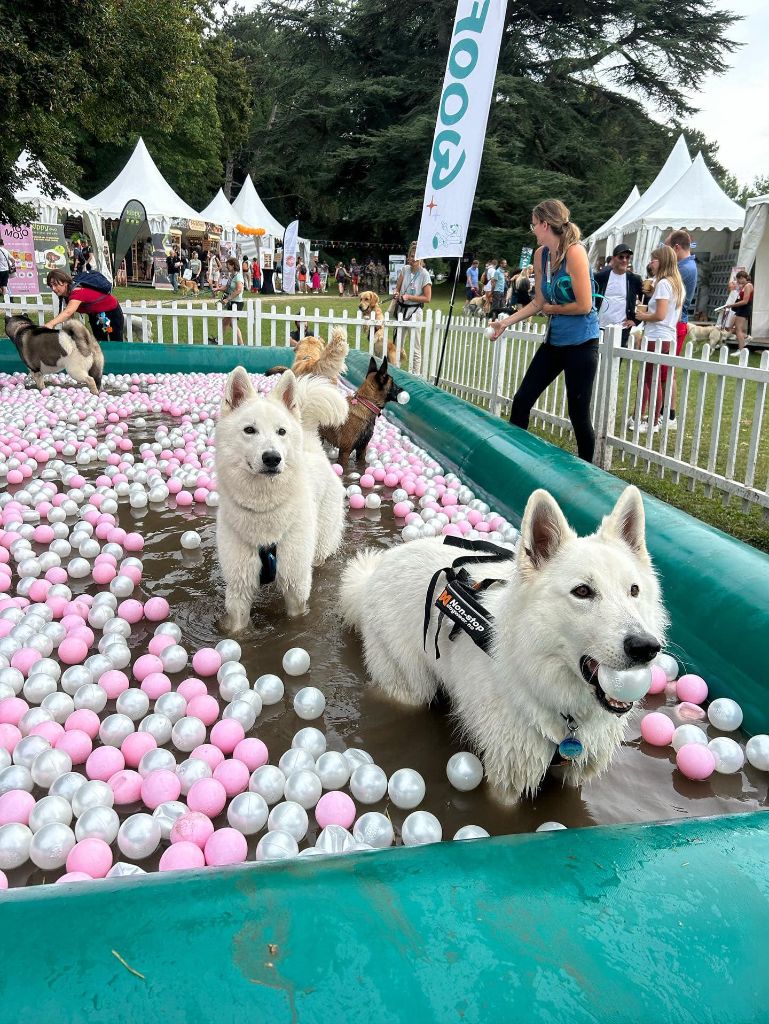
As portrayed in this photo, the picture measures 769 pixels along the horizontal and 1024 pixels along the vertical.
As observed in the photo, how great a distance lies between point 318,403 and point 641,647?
320 cm

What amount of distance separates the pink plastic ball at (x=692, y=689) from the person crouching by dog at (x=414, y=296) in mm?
9694

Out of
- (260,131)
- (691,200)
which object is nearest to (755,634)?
(691,200)

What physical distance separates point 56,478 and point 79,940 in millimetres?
5371

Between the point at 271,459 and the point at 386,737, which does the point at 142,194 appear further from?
the point at 386,737

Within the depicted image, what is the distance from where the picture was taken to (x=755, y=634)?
9.04 ft

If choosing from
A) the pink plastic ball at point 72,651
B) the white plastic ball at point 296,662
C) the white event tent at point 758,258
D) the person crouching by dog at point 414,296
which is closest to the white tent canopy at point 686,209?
the white event tent at point 758,258

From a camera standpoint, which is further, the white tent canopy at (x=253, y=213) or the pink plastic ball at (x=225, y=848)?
the white tent canopy at (x=253, y=213)

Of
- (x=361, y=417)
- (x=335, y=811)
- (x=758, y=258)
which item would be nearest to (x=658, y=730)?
(x=335, y=811)

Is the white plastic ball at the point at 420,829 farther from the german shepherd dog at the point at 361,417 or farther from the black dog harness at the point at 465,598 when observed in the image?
the german shepherd dog at the point at 361,417

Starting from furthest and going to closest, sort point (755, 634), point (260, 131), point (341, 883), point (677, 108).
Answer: point (260, 131) < point (677, 108) < point (755, 634) < point (341, 883)

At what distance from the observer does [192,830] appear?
6.77 ft

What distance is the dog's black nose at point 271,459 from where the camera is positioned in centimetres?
318

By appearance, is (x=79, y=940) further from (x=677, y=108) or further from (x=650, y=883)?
(x=677, y=108)

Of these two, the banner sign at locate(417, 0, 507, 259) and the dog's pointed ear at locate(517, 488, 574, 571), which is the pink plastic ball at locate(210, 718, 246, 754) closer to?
the dog's pointed ear at locate(517, 488, 574, 571)
